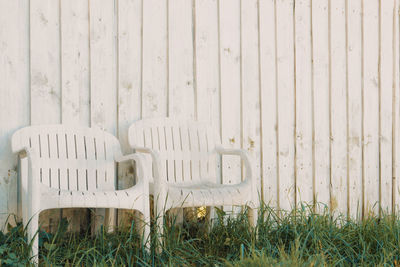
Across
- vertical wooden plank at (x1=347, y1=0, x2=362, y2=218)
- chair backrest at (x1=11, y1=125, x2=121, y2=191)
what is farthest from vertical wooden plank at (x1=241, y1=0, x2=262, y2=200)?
chair backrest at (x1=11, y1=125, x2=121, y2=191)

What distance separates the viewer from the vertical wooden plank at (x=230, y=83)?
3.60 metres

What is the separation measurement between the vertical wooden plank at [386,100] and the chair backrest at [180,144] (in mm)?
1669

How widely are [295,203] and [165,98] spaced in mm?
1282

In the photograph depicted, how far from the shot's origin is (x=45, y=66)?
306 cm

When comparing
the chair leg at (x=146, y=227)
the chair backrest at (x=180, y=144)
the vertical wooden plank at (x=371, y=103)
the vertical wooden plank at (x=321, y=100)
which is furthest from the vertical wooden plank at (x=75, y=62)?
the vertical wooden plank at (x=371, y=103)

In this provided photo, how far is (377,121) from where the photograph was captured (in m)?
4.26

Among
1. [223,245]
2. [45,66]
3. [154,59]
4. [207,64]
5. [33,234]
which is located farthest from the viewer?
[207,64]

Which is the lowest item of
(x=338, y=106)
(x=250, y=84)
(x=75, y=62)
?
(x=338, y=106)

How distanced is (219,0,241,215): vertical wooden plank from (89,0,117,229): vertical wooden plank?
778 mm

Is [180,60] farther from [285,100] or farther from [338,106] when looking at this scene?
[338,106]

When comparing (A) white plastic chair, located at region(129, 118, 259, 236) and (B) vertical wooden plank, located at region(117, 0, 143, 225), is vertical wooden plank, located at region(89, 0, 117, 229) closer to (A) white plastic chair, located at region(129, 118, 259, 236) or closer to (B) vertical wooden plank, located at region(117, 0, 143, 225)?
(B) vertical wooden plank, located at region(117, 0, 143, 225)

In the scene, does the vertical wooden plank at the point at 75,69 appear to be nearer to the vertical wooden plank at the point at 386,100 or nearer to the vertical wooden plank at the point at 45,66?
the vertical wooden plank at the point at 45,66

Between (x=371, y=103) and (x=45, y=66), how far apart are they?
2622 millimetres

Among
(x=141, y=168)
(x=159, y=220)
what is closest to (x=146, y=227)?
(x=159, y=220)
